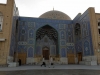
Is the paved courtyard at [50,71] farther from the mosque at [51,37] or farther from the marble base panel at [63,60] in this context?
the marble base panel at [63,60]

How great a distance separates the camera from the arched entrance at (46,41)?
21.2 m

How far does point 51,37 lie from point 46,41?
4.35ft

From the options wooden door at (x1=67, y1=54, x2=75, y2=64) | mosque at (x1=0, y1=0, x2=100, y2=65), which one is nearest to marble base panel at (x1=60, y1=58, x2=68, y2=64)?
mosque at (x1=0, y1=0, x2=100, y2=65)

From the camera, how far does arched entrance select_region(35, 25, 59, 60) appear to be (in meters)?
21.2

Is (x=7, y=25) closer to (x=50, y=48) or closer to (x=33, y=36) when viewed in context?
(x=33, y=36)

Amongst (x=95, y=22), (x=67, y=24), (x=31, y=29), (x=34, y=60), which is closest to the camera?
(x=95, y=22)

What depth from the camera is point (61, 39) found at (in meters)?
20.5

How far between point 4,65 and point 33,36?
8.26m

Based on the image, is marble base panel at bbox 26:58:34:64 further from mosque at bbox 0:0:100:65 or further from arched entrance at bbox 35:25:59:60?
arched entrance at bbox 35:25:59:60

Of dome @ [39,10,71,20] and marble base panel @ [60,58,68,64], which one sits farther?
dome @ [39,10,71,20]

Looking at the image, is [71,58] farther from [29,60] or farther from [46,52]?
[29,60]

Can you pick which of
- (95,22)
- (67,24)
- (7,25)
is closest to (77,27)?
(67,24)

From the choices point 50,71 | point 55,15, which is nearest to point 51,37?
point 55,15

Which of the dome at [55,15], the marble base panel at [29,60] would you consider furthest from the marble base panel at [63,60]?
the dome at [55,15]
